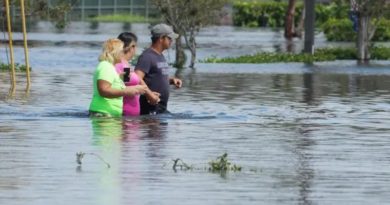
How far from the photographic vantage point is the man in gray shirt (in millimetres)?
18016

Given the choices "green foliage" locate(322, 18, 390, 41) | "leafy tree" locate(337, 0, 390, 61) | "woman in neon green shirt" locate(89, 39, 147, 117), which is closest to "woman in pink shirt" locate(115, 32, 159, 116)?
"woman in neon green shirt" locate(89, 39, 147, 117)

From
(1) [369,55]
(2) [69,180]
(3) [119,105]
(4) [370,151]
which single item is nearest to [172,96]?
(3) [119,105]

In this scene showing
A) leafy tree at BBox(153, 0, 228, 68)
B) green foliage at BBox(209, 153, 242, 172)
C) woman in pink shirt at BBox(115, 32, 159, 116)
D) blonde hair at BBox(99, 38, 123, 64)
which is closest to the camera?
green foliage at BBox(209, 153, 242, 172)

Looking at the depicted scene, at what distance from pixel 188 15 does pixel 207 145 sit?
1829cm

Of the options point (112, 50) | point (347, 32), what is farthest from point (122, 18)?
point (112, 50)

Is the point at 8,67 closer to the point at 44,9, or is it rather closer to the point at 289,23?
the point at 44,9

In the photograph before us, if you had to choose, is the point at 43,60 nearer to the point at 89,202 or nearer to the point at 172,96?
the point at 172,96

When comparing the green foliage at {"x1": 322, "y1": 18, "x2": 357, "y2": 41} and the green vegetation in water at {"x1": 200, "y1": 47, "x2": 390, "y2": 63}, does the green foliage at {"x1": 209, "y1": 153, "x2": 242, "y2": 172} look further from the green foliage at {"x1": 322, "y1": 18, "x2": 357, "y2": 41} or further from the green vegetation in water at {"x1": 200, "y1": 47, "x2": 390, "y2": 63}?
the green foliage at {"x1": 322, "y1": 18, "x2": 357, "y2": 41}

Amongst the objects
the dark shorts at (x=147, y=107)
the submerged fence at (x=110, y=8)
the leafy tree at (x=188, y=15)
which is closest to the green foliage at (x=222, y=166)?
Result: the dark shorts at (x=147, y=107)

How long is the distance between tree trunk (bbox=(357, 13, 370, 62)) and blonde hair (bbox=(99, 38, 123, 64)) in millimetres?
20463

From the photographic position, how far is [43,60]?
118 ft

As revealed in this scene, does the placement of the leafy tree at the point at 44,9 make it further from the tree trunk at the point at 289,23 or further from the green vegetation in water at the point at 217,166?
the tree trunk at the point at 289,23

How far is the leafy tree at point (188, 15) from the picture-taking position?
3325 centimetres

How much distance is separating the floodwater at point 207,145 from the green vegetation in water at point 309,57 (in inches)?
333
